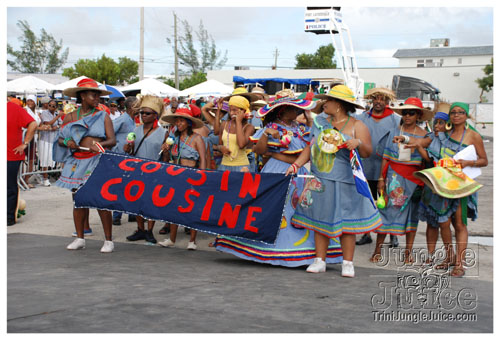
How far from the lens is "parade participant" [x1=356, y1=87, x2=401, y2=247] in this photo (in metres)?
8.22

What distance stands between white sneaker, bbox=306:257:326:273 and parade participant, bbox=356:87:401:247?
2.03 meters

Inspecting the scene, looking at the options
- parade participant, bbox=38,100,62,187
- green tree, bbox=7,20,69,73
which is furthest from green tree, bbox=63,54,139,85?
parade participant, bbox=38,100,62,187

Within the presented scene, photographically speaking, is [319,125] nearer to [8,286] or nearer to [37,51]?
[8,286]

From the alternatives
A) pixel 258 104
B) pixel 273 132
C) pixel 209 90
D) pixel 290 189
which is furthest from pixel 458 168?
pixel 209 90

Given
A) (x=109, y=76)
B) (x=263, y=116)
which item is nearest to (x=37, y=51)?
(x=109, y=76)

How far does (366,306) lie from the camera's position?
5172 millimetres

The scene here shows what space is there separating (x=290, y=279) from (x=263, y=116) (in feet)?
6.96

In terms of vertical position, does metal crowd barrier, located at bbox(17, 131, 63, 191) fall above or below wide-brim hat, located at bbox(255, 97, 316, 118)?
below

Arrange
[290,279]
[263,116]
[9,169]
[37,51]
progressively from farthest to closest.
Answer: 1. [37,51]
2. [9,169]
3. [263,116]
4. [290,279]

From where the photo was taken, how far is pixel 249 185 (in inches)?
278

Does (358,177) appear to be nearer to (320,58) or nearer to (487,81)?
(487,81)

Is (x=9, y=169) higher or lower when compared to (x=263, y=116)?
lower

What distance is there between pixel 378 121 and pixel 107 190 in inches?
148

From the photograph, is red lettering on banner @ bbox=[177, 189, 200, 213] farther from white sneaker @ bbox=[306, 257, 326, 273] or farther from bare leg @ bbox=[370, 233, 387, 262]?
bare leg @ bbox=[370, 233, 387, 262]
